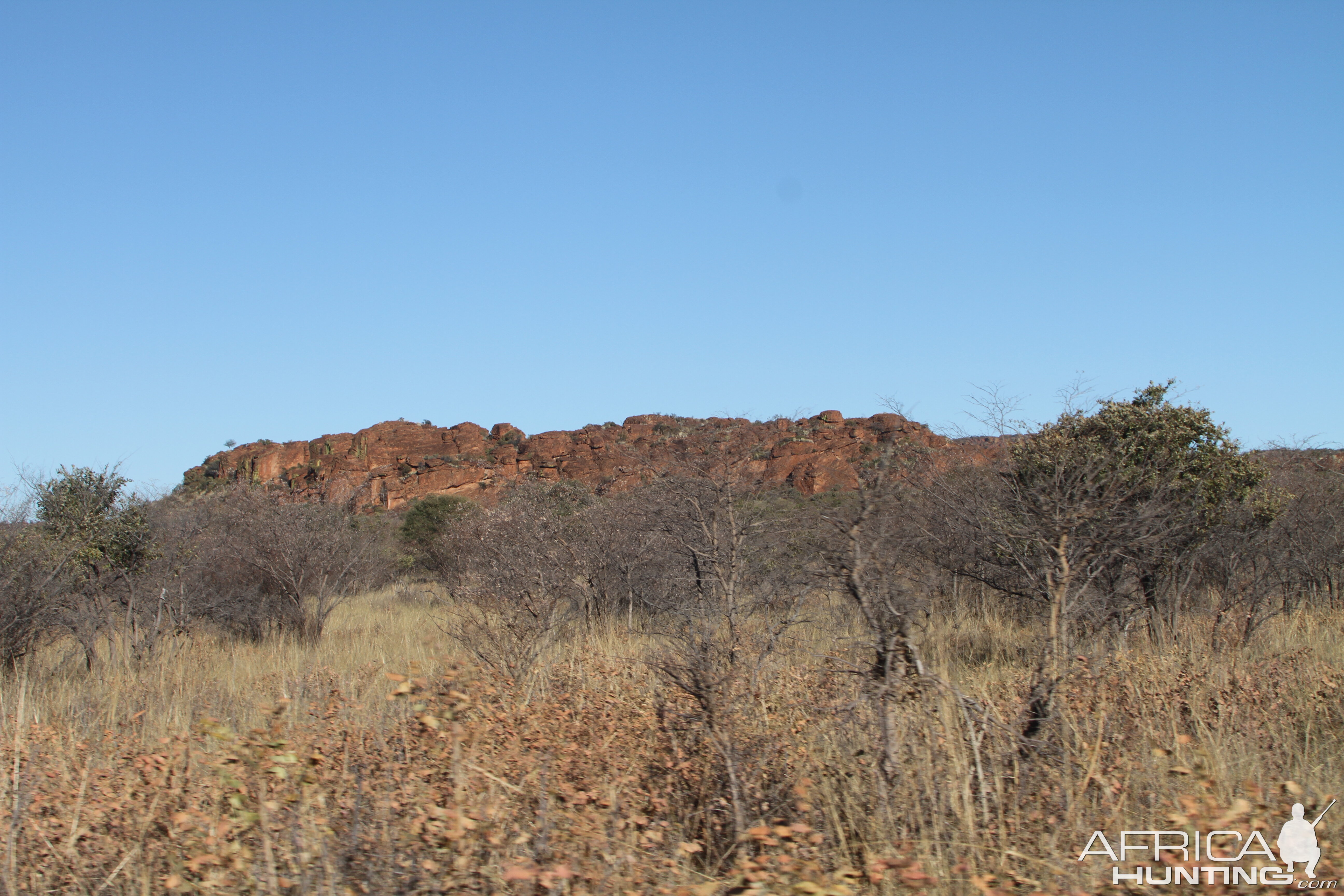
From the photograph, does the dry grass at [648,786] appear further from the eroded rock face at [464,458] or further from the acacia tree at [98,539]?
the eroded rock face at [464,458]

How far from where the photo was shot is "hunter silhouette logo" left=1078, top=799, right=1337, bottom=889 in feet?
9.37

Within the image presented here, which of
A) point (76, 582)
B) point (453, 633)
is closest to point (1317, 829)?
point (453, 633)

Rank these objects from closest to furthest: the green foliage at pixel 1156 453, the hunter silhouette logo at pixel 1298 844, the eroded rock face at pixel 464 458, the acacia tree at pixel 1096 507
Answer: the hunter silhouette logo at pixel 1298 844 < the acacia tree at pixel 1096 507 < the green foliage at pixel 1156 453 < the eroded rock face at pixel 464 458

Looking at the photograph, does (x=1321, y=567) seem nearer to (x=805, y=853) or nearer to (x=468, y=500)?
(x=805, y=853)

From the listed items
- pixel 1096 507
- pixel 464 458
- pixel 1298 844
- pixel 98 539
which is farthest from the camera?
pixel 464 458

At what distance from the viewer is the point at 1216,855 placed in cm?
294

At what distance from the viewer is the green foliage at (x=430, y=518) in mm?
26109

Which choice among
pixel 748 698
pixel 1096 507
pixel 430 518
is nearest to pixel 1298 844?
pixel 748 698

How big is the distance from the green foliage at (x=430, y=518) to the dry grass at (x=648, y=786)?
65.1 ft

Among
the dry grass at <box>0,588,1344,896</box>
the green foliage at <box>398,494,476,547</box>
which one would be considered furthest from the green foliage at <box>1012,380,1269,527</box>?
the green foliage at <box>398,494,476,547</box>

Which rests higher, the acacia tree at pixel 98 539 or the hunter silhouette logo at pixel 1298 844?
the acacia tree at pixel 98 539

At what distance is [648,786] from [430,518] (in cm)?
2460

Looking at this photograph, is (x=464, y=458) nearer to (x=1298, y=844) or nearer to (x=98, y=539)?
(x=98, y=539)

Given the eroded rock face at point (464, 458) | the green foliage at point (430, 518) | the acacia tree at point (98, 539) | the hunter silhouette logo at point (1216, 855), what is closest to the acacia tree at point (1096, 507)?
the hunter silhouette logo at point (1216, 855)
